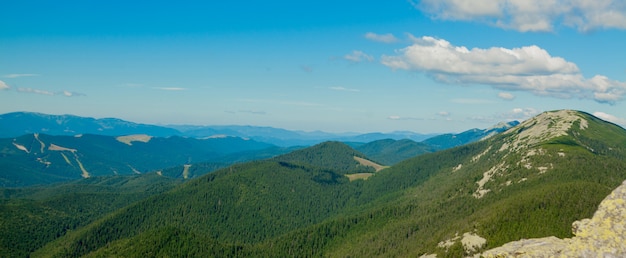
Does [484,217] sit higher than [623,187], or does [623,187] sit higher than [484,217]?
[623,187]

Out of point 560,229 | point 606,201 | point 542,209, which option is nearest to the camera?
point 606,201

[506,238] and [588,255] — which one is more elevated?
[588,255]

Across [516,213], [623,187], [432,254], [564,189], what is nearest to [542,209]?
[516,213]

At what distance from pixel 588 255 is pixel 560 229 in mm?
148642

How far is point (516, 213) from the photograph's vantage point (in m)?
182

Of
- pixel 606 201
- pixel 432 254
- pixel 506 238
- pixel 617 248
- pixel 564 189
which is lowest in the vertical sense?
pixel 432 254

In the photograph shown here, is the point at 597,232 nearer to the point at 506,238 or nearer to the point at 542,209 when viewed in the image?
the point at 506,238

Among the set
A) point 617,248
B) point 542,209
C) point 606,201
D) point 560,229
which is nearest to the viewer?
point 617,248

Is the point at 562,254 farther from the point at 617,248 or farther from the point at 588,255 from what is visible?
the point at 617,248

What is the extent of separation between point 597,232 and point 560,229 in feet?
483

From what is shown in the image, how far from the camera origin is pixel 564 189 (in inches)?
7618

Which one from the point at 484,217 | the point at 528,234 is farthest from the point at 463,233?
the point at 528,234

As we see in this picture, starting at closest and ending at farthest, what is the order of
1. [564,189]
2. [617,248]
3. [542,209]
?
[617,248], [542,209], [564,189]

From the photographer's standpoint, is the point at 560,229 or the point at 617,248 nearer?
the point at 617,248
